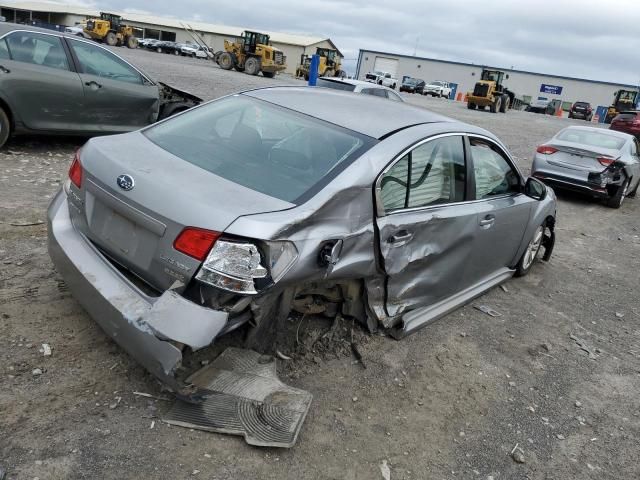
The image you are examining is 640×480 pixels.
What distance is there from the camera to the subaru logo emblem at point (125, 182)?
2.72m

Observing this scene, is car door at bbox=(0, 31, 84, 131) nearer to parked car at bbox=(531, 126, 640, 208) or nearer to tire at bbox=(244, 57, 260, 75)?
parked car at bbox=(531, 126, 640, 208)

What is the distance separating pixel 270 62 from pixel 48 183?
97.0 ft

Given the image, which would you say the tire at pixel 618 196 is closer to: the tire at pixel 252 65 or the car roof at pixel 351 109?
the car roof at pixel 351 109

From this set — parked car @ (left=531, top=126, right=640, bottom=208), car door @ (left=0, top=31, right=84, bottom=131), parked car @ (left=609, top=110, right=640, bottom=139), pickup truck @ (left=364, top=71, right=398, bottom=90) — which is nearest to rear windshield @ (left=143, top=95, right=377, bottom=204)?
A: car door @ (left=0, top=31, right=84, bottom=131)

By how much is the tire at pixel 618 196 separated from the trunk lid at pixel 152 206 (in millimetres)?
9374

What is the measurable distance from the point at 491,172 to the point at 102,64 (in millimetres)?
5709

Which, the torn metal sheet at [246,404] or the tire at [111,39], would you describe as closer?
the torn metal sheet at [246,404]

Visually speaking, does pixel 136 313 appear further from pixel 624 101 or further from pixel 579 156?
pixel 624 101

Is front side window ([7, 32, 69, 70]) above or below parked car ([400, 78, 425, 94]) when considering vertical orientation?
above

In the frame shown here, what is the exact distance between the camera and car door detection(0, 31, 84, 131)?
6578 millimetres

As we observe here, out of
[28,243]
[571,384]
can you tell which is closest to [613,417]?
[571,384]

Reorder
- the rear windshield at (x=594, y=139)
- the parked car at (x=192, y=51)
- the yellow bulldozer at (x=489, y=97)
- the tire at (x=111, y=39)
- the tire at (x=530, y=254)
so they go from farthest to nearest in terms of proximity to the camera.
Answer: the parked car at (x=192, y=51)
the tire at (x=111, y=39)
the yellow bulldozer at (x=489, y=97)
the rear windshield at (x=594, y=139)
the tire at (x=530, y=254)

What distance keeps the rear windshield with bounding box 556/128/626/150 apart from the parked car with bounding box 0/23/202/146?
7.77 meters

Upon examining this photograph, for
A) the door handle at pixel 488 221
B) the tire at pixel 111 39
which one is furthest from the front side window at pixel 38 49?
the tire at pixel 111 39
